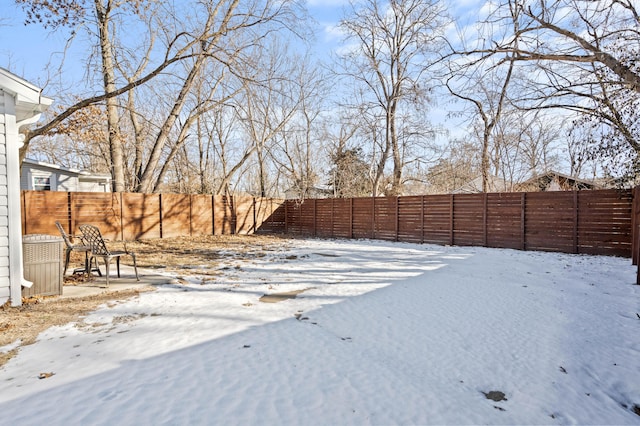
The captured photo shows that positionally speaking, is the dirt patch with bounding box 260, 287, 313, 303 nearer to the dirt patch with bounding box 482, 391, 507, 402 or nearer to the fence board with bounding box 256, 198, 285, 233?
the dirt patch with bounding box 482, 391, 507, 402

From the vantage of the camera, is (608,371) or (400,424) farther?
(608,371)

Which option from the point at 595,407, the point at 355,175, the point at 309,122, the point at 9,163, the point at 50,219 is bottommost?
the point at 595,407

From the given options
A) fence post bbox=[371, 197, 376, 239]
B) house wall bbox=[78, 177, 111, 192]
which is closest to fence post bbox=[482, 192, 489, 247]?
fence post bbox=[371, 197, 376, 239]

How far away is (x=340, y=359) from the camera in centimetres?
284

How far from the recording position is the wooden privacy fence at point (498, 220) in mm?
8523

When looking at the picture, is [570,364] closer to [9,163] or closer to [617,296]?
[617,296]

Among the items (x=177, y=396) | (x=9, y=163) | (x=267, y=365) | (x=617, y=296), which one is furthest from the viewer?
(x=617, y=296)

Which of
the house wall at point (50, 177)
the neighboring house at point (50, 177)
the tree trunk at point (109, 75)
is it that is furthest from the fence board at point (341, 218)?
the house wall at point (50, 177)

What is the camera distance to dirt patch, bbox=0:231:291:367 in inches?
133

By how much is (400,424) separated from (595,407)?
4.81 ft

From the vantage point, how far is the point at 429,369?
273 cm

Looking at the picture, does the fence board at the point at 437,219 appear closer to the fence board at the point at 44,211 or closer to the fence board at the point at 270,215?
the fence board at the point at 270,215

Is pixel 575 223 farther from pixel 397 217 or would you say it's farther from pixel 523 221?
pixel 397 217

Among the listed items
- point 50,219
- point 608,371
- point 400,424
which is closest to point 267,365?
point 400,424
